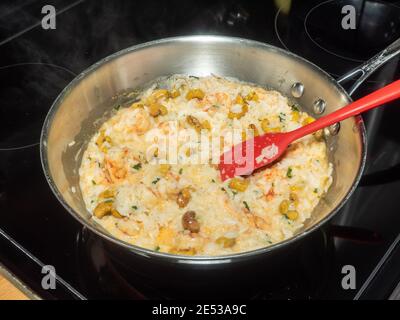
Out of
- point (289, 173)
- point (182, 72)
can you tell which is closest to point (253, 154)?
point (289, 173)

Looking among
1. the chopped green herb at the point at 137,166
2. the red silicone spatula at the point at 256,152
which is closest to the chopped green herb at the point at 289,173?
the red silicone spatula at the point at 256,152

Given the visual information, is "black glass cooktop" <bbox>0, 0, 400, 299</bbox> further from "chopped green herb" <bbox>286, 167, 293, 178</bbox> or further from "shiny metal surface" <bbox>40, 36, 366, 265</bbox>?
"chopped green herb" <bbox>286, 167, 293, 178</bbox>

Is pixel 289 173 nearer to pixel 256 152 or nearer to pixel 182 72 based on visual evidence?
pixel 256 152

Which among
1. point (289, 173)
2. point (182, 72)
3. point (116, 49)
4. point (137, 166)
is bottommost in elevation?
point (289, 173)

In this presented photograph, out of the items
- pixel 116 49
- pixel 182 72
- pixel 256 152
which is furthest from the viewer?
pixel 116 49

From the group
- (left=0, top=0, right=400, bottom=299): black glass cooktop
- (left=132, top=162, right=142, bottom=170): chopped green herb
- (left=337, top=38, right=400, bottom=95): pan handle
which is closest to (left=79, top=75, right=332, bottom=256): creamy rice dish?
(left=132, top=162, right=142, bottom=170): chopped green herb
